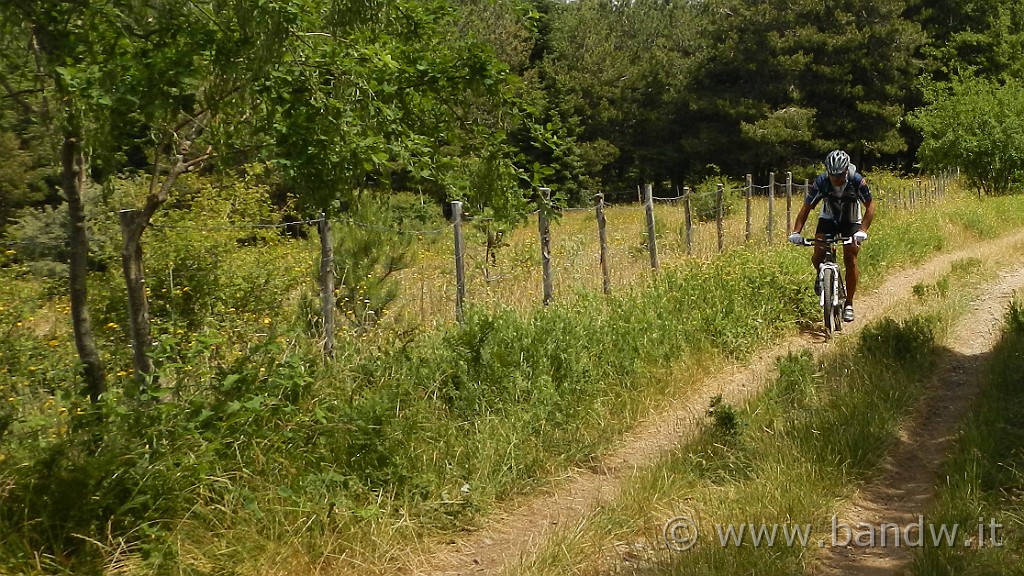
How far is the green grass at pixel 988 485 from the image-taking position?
409cm

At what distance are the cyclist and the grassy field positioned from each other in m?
1.00

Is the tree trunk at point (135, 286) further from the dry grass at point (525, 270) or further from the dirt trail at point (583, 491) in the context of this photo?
the dry grass at point (525, 270)

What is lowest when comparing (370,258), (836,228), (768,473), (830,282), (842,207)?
(768,473)

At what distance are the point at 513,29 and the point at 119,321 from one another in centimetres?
4161

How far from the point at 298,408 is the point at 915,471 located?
159 inches

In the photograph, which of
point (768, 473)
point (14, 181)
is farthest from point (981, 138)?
point (14, 181)

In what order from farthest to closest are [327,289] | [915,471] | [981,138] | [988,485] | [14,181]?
[981,138] < [14,181] < [327,289] < [915,471] < [988,485]

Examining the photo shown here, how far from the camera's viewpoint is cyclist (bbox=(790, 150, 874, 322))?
29.7ft

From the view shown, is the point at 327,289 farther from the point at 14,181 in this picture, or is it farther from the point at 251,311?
the point at 14,181

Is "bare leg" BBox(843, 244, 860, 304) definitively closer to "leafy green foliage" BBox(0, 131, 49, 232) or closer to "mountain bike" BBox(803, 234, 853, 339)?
"mountain bike" BBox(803, 234, 853, 339)

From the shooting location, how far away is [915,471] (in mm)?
5652

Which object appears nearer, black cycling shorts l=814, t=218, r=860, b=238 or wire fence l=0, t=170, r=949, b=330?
wire fence l=0, t=170, r=949, b=330

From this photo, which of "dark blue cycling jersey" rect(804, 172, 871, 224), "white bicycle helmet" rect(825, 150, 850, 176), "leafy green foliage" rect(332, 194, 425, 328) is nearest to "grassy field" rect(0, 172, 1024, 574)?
"leafy green foliage" rect(332, 194, 425, 328)

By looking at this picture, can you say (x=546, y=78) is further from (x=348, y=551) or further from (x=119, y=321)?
(x=348, y=551)
